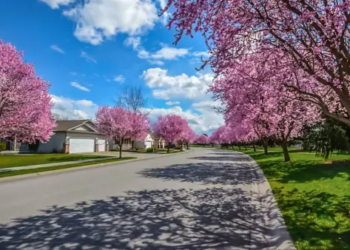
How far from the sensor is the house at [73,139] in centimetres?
3925

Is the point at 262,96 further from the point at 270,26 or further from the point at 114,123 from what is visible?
the point at 114,123

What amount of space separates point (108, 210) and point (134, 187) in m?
3.50

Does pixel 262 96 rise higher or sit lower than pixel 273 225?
higher

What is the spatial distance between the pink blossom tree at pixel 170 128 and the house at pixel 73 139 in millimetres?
11224

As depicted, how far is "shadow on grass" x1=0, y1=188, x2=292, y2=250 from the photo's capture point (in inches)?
183

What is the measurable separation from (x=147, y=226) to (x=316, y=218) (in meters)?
3.47

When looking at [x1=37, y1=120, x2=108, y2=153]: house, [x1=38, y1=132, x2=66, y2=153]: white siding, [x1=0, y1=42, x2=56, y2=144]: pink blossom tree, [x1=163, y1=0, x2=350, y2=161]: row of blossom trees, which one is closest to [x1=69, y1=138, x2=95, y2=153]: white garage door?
[x1=37, y1=120, x2=108, y2=153]: house

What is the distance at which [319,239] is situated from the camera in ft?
15.1

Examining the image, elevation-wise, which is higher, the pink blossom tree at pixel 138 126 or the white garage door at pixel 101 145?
the pink blossom tree at pixel 138 126

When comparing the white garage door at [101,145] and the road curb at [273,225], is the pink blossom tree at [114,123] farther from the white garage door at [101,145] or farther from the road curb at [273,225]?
the road curb at [273,225]

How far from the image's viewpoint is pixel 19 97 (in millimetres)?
14102

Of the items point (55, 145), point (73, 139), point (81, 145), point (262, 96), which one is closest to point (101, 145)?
point (81, 145)

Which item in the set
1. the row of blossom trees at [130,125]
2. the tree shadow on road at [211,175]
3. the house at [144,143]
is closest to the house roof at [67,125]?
the row of blossom trees at [130,125]

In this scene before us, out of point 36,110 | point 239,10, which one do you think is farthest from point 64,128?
point 239,10
